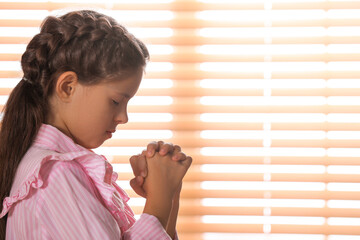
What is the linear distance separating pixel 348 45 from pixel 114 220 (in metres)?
1.12

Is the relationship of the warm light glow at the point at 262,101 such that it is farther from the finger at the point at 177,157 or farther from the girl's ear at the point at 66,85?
the girl's ear at the point at 66,85

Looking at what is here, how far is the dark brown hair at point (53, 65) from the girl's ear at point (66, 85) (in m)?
0.01

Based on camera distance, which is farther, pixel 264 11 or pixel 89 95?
pixel 264 11

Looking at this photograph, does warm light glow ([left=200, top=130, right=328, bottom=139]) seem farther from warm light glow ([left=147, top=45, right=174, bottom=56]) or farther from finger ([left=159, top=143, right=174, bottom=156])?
finger ([left=159, top=143, right=174, bottom=156])

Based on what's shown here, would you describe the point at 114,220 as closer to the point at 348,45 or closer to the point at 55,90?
the point at 55,90

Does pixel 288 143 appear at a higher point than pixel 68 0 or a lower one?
lower

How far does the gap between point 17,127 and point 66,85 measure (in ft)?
0.40

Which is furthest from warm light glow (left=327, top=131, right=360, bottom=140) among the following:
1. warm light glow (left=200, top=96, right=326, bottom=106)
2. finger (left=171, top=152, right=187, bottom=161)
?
finger (left=171, top=152, right=187, bottom=161)

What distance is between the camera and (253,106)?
1684mm

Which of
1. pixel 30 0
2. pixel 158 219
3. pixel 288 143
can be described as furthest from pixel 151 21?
pixel 158 219

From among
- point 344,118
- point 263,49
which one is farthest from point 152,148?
point 344,118

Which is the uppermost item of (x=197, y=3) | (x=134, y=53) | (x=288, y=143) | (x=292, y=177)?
(x=197, y=3)

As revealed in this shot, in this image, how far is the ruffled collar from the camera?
2.83 feet

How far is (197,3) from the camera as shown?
66.3 inches
